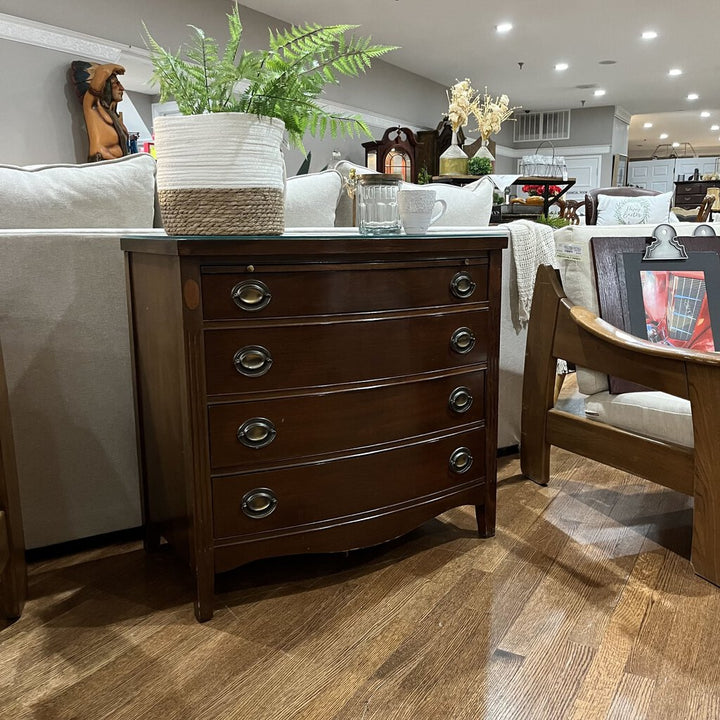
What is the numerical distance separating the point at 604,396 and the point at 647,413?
173mm

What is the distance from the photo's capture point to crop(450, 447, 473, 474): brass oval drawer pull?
1726mm

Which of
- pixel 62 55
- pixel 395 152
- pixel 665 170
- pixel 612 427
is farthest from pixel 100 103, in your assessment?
pixel 665 170

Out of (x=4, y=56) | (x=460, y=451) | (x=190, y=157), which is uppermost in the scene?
(x=4, y=56)

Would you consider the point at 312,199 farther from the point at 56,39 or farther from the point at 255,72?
the point at 56,39

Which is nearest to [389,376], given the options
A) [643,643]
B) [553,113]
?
[643,643]

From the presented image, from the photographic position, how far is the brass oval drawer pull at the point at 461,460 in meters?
1.73

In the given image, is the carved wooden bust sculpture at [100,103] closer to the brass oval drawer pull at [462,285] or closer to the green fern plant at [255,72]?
the green fern plant at [255,72]

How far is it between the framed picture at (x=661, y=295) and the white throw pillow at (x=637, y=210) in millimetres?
2446

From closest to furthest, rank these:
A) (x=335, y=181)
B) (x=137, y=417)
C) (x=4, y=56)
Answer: (x=137, y=417), (x=335, y=181), (x=4, y=56)

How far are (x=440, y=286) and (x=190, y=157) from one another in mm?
639

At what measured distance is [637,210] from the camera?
4.41 meters

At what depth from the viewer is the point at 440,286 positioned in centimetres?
161

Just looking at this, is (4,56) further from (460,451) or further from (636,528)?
(636,528)

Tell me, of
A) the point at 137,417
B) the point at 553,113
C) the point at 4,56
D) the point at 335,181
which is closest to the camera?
the point at 137,417
